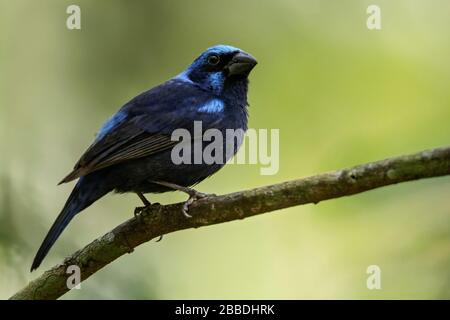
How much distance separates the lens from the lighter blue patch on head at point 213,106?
4.74 meters

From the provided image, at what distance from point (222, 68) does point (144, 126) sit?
0.90 m

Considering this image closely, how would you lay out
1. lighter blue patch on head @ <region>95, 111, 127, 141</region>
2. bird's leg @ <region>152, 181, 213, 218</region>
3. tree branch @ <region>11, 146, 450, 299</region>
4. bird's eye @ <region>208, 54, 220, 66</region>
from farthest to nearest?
1. bird's eye @ <region>208, 54, 220, 66</region>
2. lighter blue patch on head @ <region>95, 111, 127, 141</region>
3. bird's leg @ <region>152, 181, 213, 218</region>
4. tree branch @ <region>11, 146, 450, 299</region>

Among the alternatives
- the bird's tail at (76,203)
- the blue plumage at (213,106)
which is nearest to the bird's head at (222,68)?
the blue plumage at (213,106)

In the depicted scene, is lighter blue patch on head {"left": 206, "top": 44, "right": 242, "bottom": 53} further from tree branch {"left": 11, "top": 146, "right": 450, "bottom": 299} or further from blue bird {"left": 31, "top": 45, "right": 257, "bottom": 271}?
tree branch {"left": 11, "top": 146, "right": 450, "bottom": 299}

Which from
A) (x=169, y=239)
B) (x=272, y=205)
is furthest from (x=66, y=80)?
(x=272, y=205)

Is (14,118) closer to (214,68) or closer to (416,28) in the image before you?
(214,68)

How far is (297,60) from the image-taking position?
6691 millimetres

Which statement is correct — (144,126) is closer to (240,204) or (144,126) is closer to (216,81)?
(216,81)

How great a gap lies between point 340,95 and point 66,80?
8.64 ft

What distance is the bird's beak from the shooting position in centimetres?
502

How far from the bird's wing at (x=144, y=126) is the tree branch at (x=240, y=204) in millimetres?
519

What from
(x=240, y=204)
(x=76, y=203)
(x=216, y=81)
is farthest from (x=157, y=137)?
(x=240, y=204)

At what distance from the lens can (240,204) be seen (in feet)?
11.0

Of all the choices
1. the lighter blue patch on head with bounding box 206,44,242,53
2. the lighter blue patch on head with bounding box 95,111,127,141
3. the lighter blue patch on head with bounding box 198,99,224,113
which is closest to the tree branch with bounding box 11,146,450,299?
the lighter blue patch on head with bounding box 95,111,127,141
